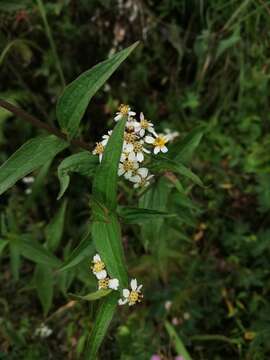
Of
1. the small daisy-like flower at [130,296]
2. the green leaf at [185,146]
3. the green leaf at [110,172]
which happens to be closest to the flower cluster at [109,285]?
the small daisy-like flower at [130,296]

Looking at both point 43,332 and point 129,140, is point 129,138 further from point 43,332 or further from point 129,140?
point 43,332

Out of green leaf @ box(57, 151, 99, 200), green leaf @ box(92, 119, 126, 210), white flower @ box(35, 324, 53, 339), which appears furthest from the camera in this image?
white flower @ box(35, 324, 53, 339)

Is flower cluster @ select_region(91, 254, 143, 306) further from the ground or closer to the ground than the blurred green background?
closer to the ground

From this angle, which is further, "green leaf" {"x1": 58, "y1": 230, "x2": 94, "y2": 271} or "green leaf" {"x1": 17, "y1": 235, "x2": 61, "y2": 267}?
"green leaf" {"x1": 17, "y1": 235, "x2": 61, "y2": 267}

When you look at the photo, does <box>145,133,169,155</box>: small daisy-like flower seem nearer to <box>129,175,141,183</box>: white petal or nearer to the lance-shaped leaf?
<box>129,175,141,183</box>: white petal

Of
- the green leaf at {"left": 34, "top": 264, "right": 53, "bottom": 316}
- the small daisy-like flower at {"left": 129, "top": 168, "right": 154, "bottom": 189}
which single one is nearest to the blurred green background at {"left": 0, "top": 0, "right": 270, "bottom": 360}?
the green leaf at {"left": 34, "top": 264, "right": 53, "bottom": 316}

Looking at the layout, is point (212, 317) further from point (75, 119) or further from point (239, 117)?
point (75, 119)

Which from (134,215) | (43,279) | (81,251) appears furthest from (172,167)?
(43,279)

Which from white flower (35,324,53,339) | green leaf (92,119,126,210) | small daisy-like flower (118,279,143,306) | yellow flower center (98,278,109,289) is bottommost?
small daisy-like flower (118,279,143,306)
